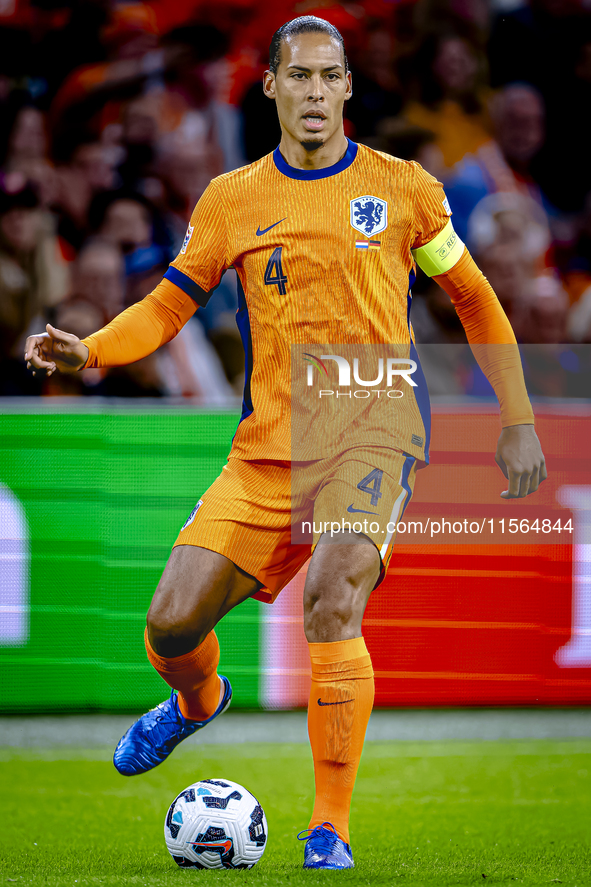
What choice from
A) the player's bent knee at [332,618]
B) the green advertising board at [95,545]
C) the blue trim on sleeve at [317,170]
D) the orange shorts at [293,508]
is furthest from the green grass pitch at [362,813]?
the blue trim on sleeve at [317,170]

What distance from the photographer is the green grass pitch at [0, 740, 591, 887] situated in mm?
3066

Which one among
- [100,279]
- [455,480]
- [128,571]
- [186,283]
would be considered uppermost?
[100,279]

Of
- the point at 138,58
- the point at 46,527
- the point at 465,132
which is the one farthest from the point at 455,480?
the point at 138,58

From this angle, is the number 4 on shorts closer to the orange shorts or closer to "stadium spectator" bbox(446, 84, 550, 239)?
the orange shorts

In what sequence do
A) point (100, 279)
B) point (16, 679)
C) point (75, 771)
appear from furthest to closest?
1. point (100, 279)
2. point (16, 679)
3. point (75, 771)

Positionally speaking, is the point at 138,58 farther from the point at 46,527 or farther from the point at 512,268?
the point at 46,527

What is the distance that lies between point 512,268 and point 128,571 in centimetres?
277

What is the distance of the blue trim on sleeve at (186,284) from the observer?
3.45m

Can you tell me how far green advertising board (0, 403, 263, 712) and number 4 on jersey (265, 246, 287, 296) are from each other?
2.08 meters

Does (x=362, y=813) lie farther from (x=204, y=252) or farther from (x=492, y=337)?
(x=204, y=252)

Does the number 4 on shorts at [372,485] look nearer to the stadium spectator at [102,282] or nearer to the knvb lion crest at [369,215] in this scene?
the knvb lion crest at [369,215]

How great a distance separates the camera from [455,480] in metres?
5.22

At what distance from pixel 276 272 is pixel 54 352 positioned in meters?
0.70

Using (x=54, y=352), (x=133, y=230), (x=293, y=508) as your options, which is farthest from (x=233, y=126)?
(x=293, y=508)
